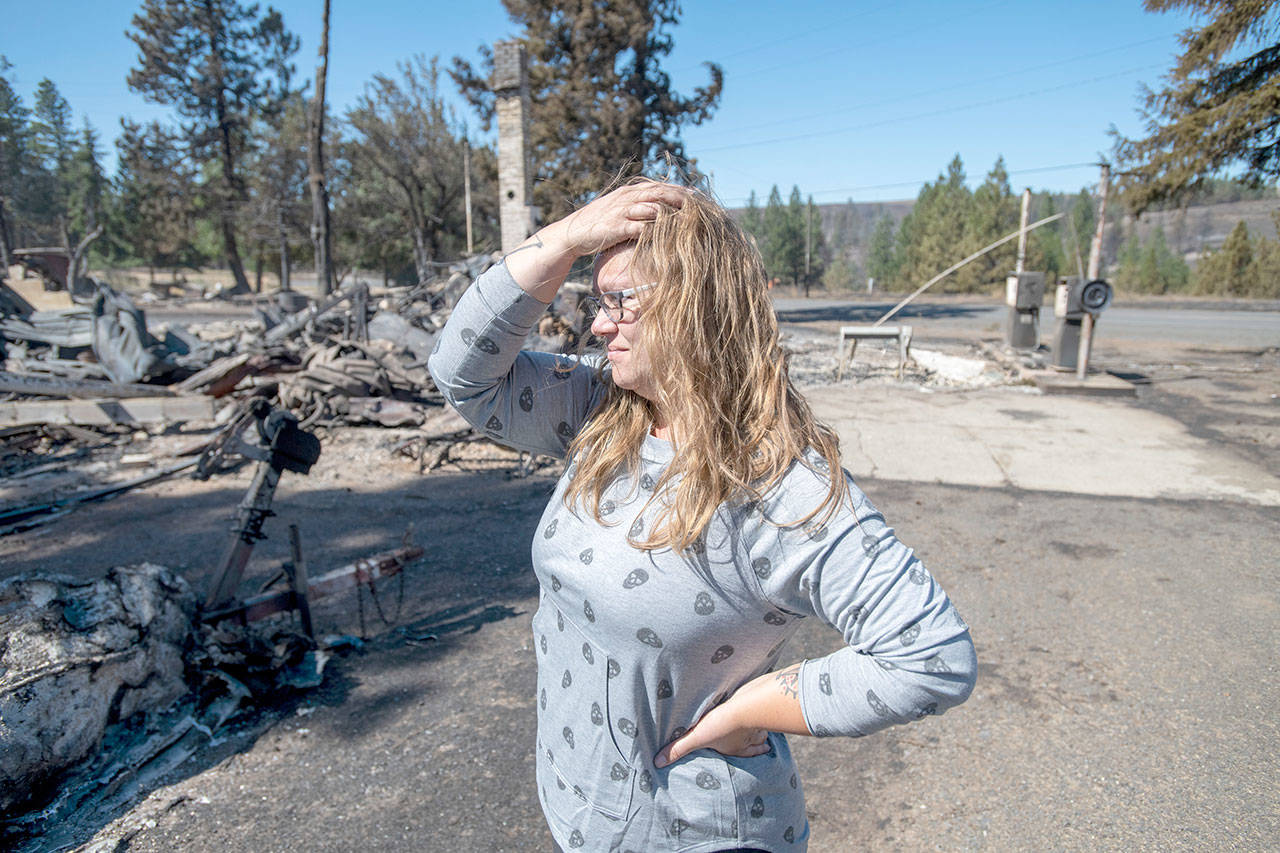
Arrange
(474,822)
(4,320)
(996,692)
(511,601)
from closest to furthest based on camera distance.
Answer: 1. (474,822)
2. (996,692)
3. (511,601)
4. (4,320)

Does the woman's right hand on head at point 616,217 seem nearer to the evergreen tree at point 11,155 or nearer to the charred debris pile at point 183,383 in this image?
the charred debris pile at point 183,383

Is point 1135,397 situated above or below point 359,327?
below

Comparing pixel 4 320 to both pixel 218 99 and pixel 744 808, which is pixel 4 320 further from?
pixel 218 99

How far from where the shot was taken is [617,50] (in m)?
21.3

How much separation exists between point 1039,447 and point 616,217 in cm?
750

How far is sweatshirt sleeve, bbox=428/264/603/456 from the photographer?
1285 mm

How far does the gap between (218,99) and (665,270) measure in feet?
131

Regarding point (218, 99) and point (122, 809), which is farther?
point (218, 99)

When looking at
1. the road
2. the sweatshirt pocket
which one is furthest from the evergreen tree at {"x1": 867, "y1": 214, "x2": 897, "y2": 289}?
the sweatshirt pocket

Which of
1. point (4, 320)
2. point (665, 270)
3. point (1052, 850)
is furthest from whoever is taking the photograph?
point (4, 320)

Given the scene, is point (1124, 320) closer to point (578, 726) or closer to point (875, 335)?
point (875, 335)

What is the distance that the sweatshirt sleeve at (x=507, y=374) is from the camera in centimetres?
129

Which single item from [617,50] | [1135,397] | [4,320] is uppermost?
[617,50]

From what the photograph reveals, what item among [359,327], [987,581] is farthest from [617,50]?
[987,581]
